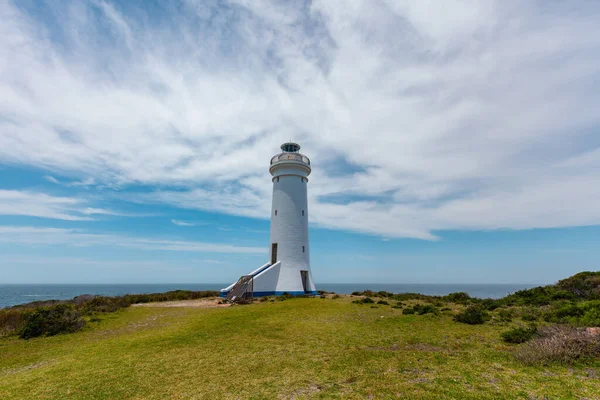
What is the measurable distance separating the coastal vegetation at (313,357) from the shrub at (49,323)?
6cm

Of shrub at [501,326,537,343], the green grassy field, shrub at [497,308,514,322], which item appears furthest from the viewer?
shrub at [497,308,514,322]

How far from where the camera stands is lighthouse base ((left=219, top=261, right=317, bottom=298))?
21.1 m

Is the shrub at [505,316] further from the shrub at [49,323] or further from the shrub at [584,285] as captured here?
the shrub at [49,323]

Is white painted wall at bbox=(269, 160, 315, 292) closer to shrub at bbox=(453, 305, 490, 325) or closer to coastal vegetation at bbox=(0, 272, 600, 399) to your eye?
coastal vegetation at bbox=(0, 272, 600, 399)

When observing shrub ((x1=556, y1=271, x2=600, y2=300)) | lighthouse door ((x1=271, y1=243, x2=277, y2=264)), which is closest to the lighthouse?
lighthouse door ((x1=271, y1=243, x2=277, y2=264))

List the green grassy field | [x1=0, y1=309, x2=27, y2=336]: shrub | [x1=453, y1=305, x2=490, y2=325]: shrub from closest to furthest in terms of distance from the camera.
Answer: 1. the green grassy field
2. [x1=453, y1=305, x2=490, y2=325]: shrub
3. [x1=0, y1=309, x2=27, y2=336]: shrub

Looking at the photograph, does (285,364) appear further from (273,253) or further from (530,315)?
(273,253)

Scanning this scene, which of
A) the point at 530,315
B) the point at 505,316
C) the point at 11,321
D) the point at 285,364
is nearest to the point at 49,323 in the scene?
the point at 11,321

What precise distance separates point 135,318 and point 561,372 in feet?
50.9

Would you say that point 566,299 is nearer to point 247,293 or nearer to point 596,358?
point 596,358

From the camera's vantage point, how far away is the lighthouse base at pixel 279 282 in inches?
829

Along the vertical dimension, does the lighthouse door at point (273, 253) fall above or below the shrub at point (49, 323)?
above

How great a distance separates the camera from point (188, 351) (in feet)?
26.3

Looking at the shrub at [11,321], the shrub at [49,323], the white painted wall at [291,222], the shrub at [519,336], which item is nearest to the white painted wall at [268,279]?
the white painted wall at [291,222]
